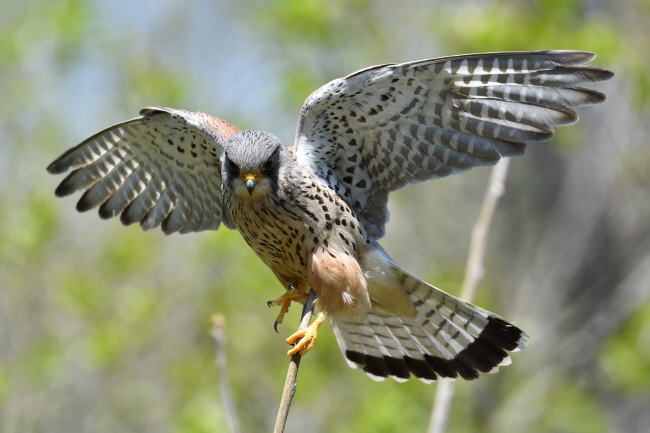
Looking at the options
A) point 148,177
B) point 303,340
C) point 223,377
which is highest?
point 148,177

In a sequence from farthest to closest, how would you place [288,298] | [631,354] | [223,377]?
[631,354], [288,298], [223,377]

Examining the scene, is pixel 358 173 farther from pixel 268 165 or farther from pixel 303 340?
pixel 303 340

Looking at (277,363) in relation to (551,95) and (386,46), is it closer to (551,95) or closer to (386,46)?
(386,46)

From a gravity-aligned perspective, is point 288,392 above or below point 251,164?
below

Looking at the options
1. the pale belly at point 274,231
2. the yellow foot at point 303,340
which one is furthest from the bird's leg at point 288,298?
the yellow foot at point 303,340

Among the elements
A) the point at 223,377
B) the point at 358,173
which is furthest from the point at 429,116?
the point at 223,377

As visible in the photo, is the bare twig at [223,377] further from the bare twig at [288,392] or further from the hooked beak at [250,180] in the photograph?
the hooked beak at [250,180]

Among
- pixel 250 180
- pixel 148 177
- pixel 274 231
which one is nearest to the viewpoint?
pixel 250 180

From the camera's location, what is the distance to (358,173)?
11.9 feet

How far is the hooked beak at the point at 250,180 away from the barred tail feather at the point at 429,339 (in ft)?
2.83

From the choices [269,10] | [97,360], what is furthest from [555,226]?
[97,360]

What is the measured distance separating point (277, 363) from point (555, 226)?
12.3 ft

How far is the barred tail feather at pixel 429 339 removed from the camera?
12.4 feet

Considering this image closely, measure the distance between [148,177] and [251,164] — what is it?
1159 mm
